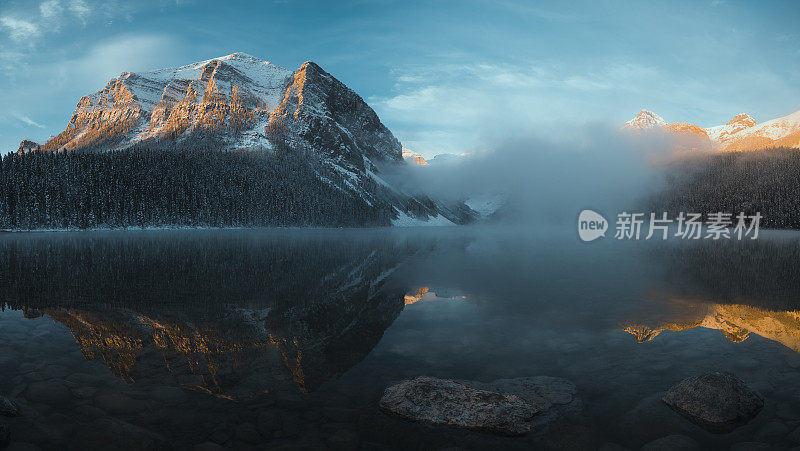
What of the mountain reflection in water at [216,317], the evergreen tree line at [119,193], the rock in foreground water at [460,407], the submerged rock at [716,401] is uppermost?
the evergreen tree line at [119,193]

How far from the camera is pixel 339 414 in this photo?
32.2ft

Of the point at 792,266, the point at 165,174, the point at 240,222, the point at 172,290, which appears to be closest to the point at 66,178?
the point at 165,174

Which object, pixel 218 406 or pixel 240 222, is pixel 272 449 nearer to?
pixel 218 406

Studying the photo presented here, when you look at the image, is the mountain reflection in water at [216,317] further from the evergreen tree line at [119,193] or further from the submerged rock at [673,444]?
the evergreen tree line at [119,193]

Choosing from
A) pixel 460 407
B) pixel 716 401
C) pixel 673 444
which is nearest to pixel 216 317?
pixel 460 407

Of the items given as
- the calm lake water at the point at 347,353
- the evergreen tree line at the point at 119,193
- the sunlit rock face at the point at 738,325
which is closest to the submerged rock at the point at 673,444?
the calm lake water at the point at 347,353

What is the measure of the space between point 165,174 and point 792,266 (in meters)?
194

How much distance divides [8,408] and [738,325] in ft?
83.2

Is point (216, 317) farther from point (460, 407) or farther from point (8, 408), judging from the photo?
point (460, 407)

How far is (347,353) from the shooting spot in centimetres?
1452

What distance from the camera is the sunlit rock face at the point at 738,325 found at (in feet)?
54.2

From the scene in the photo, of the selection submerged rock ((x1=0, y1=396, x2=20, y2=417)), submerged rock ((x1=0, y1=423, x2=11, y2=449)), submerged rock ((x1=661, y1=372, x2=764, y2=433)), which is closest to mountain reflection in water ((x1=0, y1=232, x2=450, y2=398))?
submerged rock ((x1=0, y1=396, x2=20, y2=417))

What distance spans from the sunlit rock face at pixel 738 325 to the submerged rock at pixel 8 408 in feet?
62.9

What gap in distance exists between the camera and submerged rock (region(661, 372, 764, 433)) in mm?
9531
